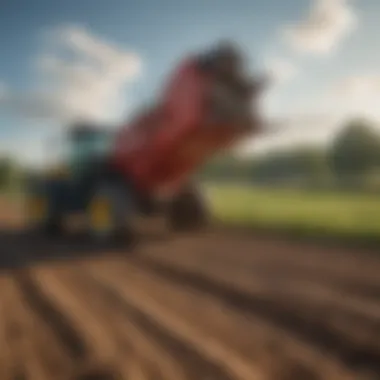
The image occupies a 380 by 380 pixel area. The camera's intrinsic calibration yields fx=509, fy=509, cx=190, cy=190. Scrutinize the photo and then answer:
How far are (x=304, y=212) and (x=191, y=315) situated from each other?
429 cm

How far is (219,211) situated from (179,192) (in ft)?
4.42

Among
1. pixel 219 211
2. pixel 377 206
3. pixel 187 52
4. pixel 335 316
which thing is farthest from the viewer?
pixel 219 211

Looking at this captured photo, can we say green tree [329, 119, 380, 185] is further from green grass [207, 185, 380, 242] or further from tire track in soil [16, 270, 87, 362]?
tire track in soil [16, 270, 87, 362]

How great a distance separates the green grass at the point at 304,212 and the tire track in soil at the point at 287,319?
5.18 ft

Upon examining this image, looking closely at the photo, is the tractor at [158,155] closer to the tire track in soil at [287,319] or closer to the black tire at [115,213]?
the black tire at [115,213]

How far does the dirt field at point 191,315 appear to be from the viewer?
2498 millimetres

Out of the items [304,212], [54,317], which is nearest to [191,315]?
[54,317]

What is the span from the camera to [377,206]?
668 cm

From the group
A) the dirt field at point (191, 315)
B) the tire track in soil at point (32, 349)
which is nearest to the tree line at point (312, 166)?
the dirt field at point (191, 315)

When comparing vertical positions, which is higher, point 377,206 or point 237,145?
point 237,145

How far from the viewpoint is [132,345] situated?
9.04 feet

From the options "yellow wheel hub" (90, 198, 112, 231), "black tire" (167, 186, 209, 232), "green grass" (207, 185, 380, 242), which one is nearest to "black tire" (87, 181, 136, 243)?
"yellow wheel hub" (90, 198, 112, 231)

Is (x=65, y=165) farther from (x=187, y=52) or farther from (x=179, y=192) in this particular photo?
(x=187, y=52)

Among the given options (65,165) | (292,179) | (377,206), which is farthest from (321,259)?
(65,165)
